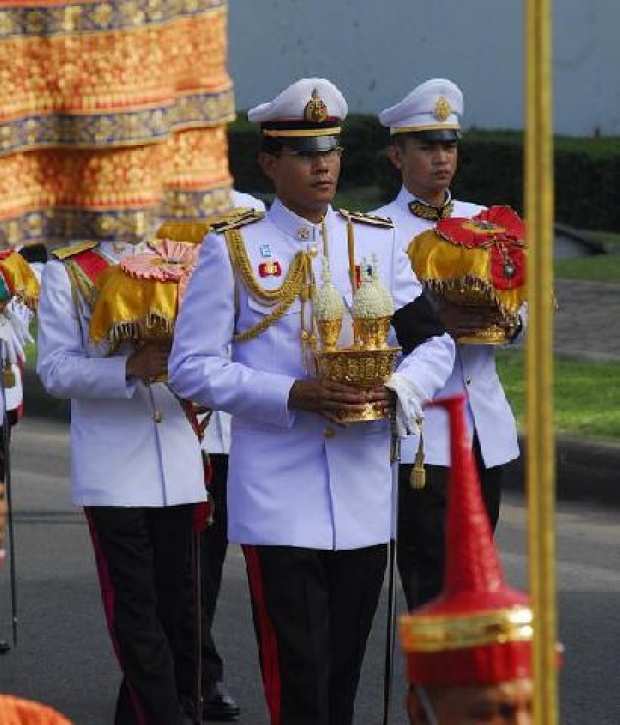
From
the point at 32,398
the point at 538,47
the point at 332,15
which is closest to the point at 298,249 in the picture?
the point at 538,47

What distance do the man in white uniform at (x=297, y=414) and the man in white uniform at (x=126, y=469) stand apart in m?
0.70

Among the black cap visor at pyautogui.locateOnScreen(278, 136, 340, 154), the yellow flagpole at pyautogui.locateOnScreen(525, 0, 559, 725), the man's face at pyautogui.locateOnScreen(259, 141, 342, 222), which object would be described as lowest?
the man's face at pyautogui.locateOnScreen(259, 141, 342, 222)

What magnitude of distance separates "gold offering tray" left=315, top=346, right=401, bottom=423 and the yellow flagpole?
3.02 m

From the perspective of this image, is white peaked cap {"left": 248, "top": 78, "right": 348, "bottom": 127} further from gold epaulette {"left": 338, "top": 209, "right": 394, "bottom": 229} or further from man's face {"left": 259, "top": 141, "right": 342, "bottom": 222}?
gold epaulette {"left": 338, "top": 209, "right": 394, "bottom": 229}

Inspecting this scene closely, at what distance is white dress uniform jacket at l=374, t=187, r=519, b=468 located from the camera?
24.6ft

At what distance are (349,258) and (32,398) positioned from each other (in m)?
9.00

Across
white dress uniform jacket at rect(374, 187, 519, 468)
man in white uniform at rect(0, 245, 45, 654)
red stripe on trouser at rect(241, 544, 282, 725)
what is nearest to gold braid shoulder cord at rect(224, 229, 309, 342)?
red stripe on trouser at rect(241, 544, 282, 725)

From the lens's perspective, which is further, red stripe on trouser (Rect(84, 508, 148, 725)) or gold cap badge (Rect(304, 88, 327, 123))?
red stripe on trouser (Rect(84, 508, 148, 725))

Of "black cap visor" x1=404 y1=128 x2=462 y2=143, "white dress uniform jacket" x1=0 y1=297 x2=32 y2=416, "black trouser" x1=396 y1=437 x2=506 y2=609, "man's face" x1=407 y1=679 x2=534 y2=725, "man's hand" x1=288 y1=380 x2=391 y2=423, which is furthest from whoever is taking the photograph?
"white dress uniform jacket" x1=0 y1=297 x2=32 y2=416

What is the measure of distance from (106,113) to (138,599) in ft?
11.6

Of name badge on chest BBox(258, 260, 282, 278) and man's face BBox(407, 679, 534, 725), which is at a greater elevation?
man's face BBox(407, 679, 534, 725)

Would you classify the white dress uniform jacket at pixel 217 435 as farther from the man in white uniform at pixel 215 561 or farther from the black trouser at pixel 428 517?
the black trouser at pixel 428 517

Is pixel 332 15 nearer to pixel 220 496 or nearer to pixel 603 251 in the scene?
pixel 603 251

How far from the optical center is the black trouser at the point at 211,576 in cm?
734
